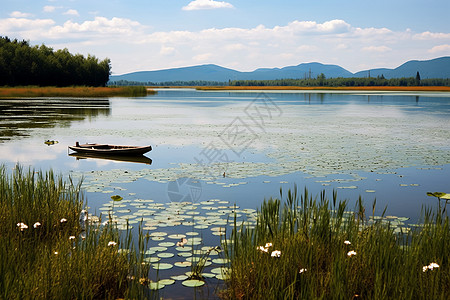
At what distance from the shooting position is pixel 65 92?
6581 cm

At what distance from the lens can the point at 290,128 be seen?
25.2 m

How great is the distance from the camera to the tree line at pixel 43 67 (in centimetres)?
7338

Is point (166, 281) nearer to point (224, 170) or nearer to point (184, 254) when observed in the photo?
point (184, 254)

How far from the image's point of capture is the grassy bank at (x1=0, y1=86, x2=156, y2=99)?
2436 inches

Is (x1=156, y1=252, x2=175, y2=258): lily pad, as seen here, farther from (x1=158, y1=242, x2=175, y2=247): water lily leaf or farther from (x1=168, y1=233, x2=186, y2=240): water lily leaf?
(x1=168, y1=233, x2=186, y2=240): water lily leaf

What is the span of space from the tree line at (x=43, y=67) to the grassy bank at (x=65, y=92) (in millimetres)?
8469

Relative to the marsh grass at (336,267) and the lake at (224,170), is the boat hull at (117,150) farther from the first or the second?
the marsh grass at (336,267)

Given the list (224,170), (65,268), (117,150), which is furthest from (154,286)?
(117,150)

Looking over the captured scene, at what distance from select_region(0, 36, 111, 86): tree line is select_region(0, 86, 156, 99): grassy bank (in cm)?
847

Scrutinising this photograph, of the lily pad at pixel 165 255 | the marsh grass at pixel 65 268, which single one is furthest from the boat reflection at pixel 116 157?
the lily pad at pixel 165 255

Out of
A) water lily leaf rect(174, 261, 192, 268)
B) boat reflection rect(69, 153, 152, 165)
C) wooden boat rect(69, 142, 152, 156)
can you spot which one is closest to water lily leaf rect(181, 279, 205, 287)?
water lily leaf rect(174, 261, 192, 268)

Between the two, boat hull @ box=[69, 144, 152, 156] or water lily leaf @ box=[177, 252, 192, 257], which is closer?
water lily leaf @ box=[177, 252, 192, 257]

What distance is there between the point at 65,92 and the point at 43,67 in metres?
15.6

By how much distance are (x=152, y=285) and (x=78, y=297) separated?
1.08 meters
